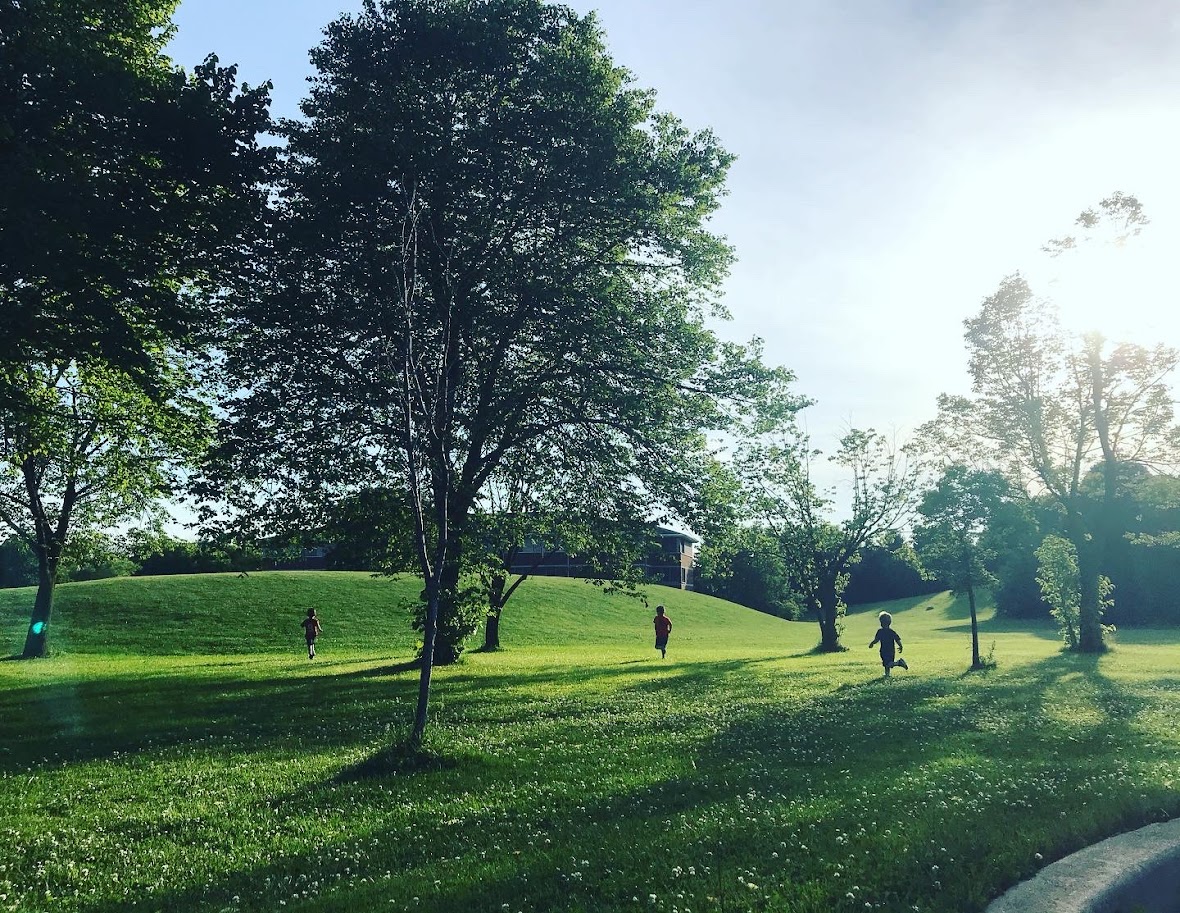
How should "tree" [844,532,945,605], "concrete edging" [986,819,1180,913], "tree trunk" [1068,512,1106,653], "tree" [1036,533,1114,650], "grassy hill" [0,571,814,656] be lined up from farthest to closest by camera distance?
"tree" [844,532,945,605]
"grassy hill" [0,571,814,656]
"tree" [1036,533,1114,650]
"tree trunk" [1068,512,1106,653]
"concrete edging" [986,819,1180,913]

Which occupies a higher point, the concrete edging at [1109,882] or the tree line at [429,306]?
the tree line at [429,306]

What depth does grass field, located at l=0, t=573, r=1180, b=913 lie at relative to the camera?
21.7ft

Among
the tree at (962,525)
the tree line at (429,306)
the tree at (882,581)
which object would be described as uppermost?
the tree line at (429,306)

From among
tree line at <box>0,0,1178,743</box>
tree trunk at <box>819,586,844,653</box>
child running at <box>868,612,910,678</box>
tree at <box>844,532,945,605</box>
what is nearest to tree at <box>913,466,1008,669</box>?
tree line at <box>0,0,1178,743</box>

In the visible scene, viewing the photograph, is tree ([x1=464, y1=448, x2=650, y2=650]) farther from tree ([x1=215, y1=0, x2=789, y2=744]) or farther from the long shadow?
the long shadow

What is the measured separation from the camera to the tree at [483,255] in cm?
2241

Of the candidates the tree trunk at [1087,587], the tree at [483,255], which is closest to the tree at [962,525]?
the tree at [483,255]

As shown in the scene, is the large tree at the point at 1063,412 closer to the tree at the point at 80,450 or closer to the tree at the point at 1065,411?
the tree at the point at 1065,411

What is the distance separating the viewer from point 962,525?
96.9 ft

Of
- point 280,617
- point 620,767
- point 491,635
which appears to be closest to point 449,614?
point 620,767

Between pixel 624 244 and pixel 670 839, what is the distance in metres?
21.5

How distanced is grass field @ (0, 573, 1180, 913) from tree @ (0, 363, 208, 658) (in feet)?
25.1

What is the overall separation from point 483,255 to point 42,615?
A: 3246cm

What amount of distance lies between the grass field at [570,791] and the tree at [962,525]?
5.65m
